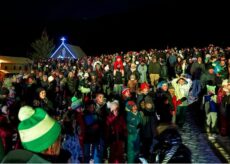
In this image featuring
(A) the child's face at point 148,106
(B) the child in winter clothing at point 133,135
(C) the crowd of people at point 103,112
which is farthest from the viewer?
(A) the child's face at point 148,106

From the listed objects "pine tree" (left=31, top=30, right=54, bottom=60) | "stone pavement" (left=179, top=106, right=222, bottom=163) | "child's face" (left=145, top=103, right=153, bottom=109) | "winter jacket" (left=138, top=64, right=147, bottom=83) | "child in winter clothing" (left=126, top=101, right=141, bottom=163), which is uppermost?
"pine tree" (left=31, top=30, right=54, bottom=60)

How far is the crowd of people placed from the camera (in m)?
3.52

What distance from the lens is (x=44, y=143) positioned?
11.0ft

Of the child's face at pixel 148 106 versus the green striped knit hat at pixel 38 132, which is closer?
the green striped knit hat at pixel 38 132

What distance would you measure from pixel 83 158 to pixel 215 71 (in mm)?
10679

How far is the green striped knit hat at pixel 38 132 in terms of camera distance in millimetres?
3320

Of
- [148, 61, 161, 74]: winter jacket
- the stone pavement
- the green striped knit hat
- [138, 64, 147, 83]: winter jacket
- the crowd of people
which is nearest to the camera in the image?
the green striped knit hat

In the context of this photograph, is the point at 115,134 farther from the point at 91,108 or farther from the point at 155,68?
the point at 155,68

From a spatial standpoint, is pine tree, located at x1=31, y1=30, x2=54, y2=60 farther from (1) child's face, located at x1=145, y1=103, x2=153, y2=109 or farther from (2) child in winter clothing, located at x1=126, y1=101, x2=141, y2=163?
(2) child in winter clothing, located at x1=126, y1=101, x2=141, y2=163

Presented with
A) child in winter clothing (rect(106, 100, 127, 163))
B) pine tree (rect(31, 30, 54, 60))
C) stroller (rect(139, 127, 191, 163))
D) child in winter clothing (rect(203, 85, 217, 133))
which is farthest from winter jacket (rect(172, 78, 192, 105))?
pine tree (rect(31, 30, 54, 60))

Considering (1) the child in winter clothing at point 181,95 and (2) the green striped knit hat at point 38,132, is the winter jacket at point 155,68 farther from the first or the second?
(2) the green striped knit hat at point 38,132

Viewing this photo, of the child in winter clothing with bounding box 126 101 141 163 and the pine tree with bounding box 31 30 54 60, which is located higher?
the pine tree with bounding box 31 30 54 60

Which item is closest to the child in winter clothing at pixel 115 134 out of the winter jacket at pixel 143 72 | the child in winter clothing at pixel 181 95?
the child in winter clothing at pixel 181 95

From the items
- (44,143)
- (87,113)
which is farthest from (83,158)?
(44,143)
